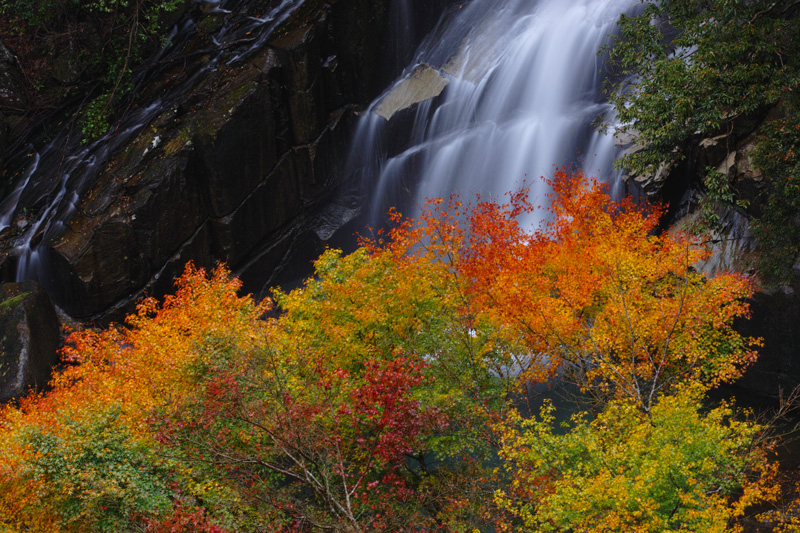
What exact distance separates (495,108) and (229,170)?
13.6 meters

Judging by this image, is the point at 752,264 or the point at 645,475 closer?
the point at 645,475

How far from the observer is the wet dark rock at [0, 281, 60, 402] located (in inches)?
779

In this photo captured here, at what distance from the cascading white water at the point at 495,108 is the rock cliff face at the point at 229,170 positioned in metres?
2.68

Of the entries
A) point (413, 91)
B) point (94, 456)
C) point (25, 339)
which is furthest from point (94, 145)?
point (94, 456)

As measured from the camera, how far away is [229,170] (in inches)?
999

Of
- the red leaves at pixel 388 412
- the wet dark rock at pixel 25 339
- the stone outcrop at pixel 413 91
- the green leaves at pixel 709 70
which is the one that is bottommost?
the wet dark rock at pixel 25 339

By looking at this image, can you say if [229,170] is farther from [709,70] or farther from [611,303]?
[709,70]

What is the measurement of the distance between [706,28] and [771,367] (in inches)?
410

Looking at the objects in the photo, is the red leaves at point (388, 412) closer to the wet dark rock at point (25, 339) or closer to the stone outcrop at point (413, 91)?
the wet dark rock at point (25, 339)

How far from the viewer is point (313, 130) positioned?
92.7 ft

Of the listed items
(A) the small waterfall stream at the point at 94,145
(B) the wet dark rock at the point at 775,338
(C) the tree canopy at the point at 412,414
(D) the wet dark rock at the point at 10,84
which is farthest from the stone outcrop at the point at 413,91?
(B) the wet dark rock at the point at 775,338

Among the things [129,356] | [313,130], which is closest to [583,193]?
[313,130]

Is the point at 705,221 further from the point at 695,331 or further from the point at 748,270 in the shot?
the point at 695,331

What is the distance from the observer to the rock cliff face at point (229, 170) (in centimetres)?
2361
